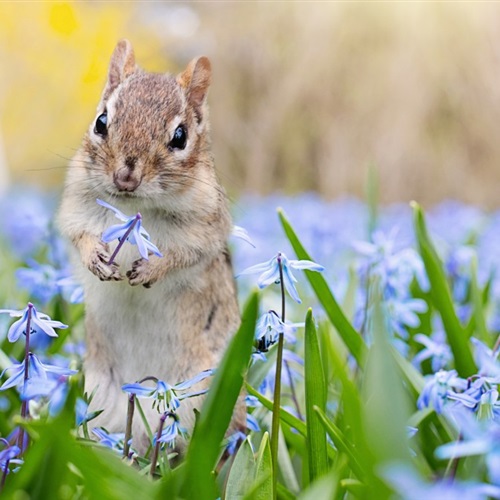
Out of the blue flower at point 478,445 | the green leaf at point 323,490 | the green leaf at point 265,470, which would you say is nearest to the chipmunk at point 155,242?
the green leaf at point 265,470

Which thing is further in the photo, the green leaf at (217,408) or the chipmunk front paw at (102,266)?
the chipmunk front paw at (102,266)

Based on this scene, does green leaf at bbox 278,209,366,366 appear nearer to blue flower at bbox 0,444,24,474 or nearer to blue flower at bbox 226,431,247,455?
blue flower at bbox 226,431,247,455

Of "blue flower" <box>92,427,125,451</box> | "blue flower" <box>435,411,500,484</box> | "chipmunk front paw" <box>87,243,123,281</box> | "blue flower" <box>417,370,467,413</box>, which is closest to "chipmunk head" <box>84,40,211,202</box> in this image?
"chipmunk front paw" <box>87,243,123,281</box>

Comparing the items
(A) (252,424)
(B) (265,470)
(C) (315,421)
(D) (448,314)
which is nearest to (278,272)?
(C) (315,421)

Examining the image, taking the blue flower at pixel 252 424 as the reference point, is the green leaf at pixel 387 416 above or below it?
above

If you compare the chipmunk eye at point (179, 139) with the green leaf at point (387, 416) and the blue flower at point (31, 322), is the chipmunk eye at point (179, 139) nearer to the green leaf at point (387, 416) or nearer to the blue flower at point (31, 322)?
the blue flower at point (31, 322)

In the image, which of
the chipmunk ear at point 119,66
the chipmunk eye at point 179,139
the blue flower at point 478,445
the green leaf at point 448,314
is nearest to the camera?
the blue flower at point 478,445

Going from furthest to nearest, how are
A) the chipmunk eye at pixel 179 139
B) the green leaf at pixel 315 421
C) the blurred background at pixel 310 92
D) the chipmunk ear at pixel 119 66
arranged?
the blurred background at pixel 310 92, the chipmunk ear at pixel 119 66, the chipmunk eye at pixel 179 139, the green leaf at pixel 315 421
